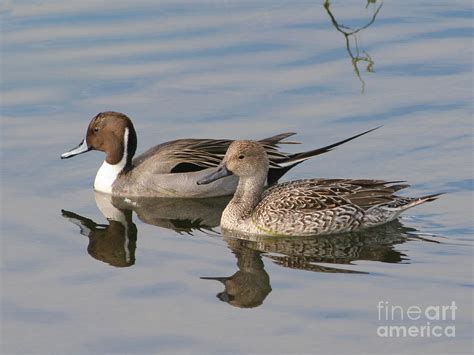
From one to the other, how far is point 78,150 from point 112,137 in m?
0.38

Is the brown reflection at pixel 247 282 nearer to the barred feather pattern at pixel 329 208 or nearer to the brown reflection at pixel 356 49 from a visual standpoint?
the barred feather pattern at pixel 329 208

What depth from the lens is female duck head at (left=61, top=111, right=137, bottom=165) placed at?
544 inches

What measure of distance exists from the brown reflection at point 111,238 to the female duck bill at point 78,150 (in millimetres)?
1090

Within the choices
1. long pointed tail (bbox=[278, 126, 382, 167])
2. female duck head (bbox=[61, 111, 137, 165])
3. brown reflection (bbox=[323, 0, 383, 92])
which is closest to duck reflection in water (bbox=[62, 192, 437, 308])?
female duck head (bbox=[61, 111, 137, 165])

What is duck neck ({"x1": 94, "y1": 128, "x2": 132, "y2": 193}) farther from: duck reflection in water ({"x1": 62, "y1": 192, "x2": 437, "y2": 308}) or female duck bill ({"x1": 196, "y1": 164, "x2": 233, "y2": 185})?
female duck bill ({"x1": 196, "y1": 164, "x2": 233, "y2": 185})

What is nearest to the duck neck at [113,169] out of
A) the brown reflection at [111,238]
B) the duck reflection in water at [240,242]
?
the duck reflection in water at [240,242]

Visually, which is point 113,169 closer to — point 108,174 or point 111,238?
point 108,174

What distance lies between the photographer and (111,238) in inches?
477

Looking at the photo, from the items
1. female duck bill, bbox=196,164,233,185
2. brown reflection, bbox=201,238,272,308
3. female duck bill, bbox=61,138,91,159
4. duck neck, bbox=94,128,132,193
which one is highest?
female duck bill, bbox=61,138,91,159

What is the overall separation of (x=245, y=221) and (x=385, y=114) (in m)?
3.02

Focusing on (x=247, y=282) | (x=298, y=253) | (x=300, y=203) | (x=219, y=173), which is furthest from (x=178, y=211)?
(x=247, y=282)

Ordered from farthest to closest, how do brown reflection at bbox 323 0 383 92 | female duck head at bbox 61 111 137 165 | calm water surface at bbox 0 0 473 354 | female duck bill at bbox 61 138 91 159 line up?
brown reflection at bbox 323 0 383 92, female duck head at bbox 61 111 137 165, female duck bill at bbox 61 138 91 159, calm water surface at bbox 0 0 473 354

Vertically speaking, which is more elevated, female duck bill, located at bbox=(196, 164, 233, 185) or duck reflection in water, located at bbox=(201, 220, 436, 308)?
female duck bill, located at bbox=(196, 164, 233, 185)

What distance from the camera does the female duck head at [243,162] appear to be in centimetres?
1215
